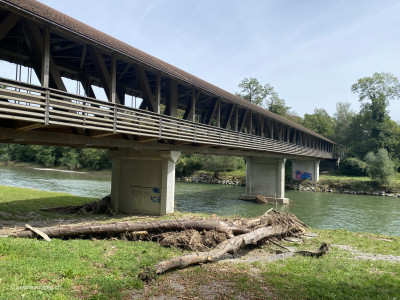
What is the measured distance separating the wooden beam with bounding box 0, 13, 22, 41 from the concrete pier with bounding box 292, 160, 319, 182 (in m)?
52.0

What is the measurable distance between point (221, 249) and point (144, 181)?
10.1m

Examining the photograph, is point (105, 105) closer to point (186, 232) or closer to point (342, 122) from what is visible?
point (186, 232)

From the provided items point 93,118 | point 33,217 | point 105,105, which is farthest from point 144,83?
point 33,217

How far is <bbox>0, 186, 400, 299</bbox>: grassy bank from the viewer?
5.51 m

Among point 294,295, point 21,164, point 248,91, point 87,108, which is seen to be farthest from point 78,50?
point 21,164

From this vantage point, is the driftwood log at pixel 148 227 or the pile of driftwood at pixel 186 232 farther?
the driftwood log at pixel 148 227

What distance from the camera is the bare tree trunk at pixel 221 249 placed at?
22.5 ft

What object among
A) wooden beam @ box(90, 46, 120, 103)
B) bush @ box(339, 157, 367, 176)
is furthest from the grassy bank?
bush @ box(339, 157, 367, 176)

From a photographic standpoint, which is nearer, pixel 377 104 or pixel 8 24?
pixel 8 24

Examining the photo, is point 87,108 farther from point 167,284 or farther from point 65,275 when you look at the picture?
point 167,284

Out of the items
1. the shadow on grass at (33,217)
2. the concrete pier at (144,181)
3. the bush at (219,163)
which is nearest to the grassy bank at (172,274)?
the shadow on grass at (33,217)

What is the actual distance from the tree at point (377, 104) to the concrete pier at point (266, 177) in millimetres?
39306

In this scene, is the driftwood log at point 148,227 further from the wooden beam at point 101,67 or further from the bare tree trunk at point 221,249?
the wooden beam at point 101,67

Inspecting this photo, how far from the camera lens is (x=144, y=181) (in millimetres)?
17422
